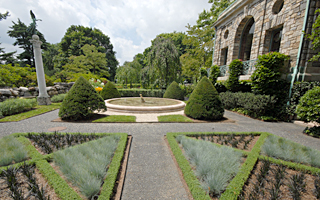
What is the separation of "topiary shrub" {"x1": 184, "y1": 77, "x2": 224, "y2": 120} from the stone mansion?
4.31 m

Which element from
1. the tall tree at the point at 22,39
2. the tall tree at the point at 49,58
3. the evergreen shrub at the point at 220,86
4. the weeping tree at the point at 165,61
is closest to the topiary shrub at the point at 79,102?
the evergreen shrub at the point at 220,86

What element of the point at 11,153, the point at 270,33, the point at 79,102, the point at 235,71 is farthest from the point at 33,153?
the point at 270,33

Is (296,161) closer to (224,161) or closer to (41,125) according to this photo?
(224,161)

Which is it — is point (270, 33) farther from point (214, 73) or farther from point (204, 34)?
point (204, 34)

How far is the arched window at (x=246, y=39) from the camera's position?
1117 centimetres

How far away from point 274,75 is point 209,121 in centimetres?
454

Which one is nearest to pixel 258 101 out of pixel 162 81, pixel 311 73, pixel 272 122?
pixel 272 122

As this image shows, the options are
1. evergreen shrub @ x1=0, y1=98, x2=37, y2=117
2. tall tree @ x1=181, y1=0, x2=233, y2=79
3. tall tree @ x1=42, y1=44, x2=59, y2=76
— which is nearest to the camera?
evergreen shrub @ x1=0, y1=98, x2=37, y2=117

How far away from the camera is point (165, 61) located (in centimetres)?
1714

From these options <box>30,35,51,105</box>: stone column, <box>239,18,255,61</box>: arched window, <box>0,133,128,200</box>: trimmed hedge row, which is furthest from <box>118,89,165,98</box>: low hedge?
<box>0,133,128,200</box>: trimmed hedge row

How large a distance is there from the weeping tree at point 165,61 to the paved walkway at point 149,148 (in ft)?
40.3

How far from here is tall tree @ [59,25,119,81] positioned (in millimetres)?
30902

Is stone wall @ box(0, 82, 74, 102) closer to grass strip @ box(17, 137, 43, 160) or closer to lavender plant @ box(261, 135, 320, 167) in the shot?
grass strip @ box(17, 137, 43, 160)

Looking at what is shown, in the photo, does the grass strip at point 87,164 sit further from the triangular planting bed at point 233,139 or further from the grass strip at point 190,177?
the triangular planting bed at point 233,139
